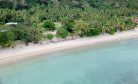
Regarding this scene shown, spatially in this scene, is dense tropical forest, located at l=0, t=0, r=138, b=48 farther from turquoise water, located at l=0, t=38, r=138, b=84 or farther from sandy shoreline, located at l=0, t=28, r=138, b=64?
turquoise water, located at l=0, t=38, r=138, b=84

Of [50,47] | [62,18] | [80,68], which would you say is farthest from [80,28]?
[80,68]

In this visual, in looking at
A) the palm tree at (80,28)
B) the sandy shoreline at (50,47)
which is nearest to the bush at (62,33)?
the sandy shoreline at (50,47)

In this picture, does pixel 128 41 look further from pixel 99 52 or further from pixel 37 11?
pixel 37 11

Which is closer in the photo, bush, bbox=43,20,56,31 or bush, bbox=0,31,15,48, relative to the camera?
bush, bbox=0,31,15,48

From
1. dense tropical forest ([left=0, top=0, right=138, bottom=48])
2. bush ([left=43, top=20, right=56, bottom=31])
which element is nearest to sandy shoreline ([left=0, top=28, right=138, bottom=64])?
dense tropical forest ([left=0, top=0, right=138, bottom=48])

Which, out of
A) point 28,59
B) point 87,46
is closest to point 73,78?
point 28,59

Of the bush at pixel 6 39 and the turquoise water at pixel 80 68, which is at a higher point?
the bush at pixel 6 39

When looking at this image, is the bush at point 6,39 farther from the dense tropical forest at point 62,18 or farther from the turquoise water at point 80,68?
the turquoise water at point 80,68
